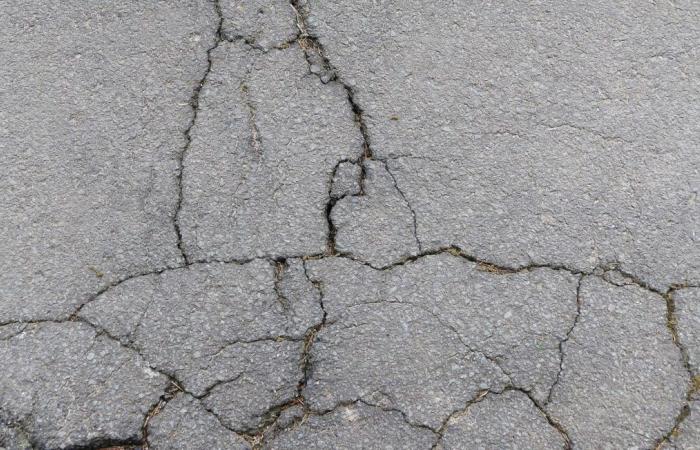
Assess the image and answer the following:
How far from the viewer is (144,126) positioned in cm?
354

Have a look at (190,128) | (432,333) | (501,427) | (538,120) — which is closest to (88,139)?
(190,128)

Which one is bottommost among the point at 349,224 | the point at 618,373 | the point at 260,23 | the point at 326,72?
the point at 618,373

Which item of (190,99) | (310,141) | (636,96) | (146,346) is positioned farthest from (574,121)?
(146,346)

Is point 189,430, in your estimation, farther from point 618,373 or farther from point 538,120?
point 538,120

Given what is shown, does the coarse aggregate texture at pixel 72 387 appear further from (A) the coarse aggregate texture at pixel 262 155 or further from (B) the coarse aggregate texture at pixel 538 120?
(B) the coarse aggregate texture at pixel 538 120

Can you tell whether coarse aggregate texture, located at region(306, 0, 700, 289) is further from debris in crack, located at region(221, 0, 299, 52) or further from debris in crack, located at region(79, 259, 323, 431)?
debris in crack, located at region(79, 259, 323, 431)

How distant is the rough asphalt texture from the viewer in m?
2.91

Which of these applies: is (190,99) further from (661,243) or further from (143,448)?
(661,243)

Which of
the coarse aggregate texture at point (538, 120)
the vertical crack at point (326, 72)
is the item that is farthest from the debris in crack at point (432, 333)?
the vertical crack at point (326, 72)

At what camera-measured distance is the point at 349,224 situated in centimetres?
331

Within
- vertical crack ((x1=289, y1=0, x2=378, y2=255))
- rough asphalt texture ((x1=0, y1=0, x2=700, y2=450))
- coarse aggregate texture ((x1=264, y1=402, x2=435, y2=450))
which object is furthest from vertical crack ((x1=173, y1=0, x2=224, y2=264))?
coarse aggregate texture ((x1=264, y1=402, x2=435, y2=450))

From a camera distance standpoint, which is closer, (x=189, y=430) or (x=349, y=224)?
(x=189, y=430)

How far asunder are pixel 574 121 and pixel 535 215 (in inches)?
22.7

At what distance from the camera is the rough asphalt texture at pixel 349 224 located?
291cm
